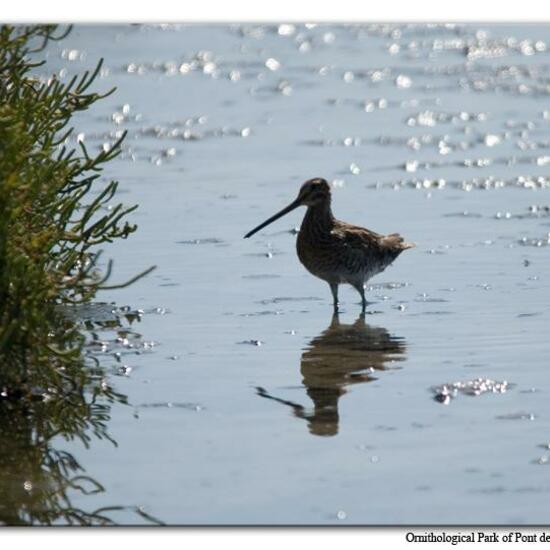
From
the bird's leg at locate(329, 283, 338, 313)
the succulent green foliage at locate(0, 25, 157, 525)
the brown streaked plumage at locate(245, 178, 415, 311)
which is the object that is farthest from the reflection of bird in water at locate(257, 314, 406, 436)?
the succulent green foliage at locate(0, 25, 157, 525)

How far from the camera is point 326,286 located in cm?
974

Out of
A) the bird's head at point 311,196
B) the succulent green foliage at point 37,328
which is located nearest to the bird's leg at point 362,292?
the bird's head at point 311,196

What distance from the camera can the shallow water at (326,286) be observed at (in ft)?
19.5

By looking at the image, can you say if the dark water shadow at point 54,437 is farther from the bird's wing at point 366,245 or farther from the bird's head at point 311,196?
the bird's head at point 311,196

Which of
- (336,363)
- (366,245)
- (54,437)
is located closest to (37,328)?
(54,437)

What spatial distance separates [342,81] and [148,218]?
5.65m

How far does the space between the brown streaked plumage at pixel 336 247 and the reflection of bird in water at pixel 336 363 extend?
34 centimetres

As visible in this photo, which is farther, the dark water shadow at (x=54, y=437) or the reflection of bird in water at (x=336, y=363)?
the reflection of bird in water at (x=336, y=363)

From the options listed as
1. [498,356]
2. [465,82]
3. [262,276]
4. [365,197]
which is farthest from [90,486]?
[465,82]

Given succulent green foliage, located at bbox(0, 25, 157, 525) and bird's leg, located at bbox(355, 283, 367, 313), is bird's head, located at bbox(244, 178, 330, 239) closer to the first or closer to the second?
bird's leg, located at bbox(355, 283, 367, 313)

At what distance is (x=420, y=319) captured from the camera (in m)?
8.52

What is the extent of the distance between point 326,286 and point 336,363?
6.59ft

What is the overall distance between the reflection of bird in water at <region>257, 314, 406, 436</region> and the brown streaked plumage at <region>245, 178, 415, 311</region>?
0.34 meters
